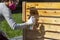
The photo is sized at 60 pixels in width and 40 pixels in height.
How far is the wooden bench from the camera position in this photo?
4.73 m

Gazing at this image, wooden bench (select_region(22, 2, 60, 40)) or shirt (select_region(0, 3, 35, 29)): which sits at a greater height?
shirt (select_region(0, 3, 35, 29))

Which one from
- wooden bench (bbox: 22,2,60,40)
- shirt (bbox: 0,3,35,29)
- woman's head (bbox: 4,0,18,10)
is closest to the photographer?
shirt (bbox: 0,3,35,29)

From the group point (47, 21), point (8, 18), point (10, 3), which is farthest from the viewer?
point (47, 21)

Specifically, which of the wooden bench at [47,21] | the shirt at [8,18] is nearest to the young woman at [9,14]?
the shirt at [8,18]

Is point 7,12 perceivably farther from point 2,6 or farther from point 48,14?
point 48,14

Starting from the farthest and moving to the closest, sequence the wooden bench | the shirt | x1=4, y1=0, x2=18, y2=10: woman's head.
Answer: the wooden bench → x1=4, y1=0, x2=18, y2=10: woman's head → the shirt

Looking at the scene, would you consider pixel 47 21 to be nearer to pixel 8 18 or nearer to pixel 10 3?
pixel 10 3

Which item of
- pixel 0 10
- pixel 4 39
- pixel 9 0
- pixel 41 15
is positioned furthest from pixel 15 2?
pixel 41 15

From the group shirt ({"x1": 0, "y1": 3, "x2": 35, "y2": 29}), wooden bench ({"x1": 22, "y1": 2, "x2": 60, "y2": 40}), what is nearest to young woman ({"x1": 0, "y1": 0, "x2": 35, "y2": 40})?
shirt ({"x1": 0, "y1": 3, "x2": 35, "y2": 29})

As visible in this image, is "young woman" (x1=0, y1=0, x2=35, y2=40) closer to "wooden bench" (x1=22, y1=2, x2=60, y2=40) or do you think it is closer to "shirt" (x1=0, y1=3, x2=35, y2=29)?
"shirt" (x1=0, y1=3, x2=35, y2=29)

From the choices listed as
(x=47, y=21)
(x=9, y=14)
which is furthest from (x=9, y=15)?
(x=47, y=21)

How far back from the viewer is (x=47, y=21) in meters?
4.83

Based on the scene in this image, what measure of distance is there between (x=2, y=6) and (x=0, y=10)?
6 cm

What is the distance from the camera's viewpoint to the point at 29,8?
16.1ft
